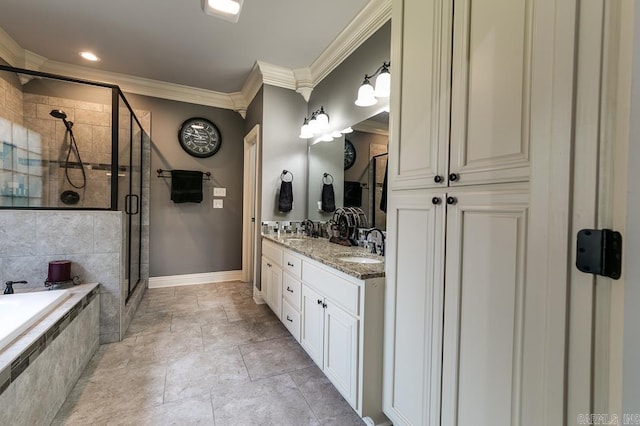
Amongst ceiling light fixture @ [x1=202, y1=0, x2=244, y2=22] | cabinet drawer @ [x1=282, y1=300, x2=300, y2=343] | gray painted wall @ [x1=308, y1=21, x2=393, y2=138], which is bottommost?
cabinet drawer @ [x1=282, y1=300, x2=300, y2=343]

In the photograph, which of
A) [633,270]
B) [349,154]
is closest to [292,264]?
[349,154]

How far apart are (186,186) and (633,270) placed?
410cm

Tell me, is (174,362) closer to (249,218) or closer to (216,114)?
(249,218)

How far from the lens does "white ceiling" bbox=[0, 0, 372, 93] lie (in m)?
2.25

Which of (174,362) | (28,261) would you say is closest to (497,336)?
(174,362)

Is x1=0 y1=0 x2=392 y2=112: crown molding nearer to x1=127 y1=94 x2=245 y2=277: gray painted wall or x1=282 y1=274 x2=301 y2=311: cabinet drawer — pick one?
x1=127 y1=94 x2=245 y2=277: gray painted wall

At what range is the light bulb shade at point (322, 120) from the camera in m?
2.83

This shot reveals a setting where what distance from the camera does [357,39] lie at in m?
2.42

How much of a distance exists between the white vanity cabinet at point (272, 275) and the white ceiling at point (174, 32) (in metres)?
1.97

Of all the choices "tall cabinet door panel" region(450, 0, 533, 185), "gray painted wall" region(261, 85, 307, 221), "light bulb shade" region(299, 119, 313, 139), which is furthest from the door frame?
"tall cabinet door panel" region(450, 0, 533, 185)

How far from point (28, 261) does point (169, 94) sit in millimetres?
2572

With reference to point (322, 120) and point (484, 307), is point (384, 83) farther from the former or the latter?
point (484, 307)

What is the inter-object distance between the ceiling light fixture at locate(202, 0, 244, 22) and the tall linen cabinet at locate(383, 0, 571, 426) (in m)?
1.33

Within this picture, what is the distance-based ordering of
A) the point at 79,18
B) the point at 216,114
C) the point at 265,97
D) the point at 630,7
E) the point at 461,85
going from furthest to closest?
1. the point at 216,114
2. the point at 265,97
3. the point at 79,18
4. the point at 461,85
5. the point at 630,7
